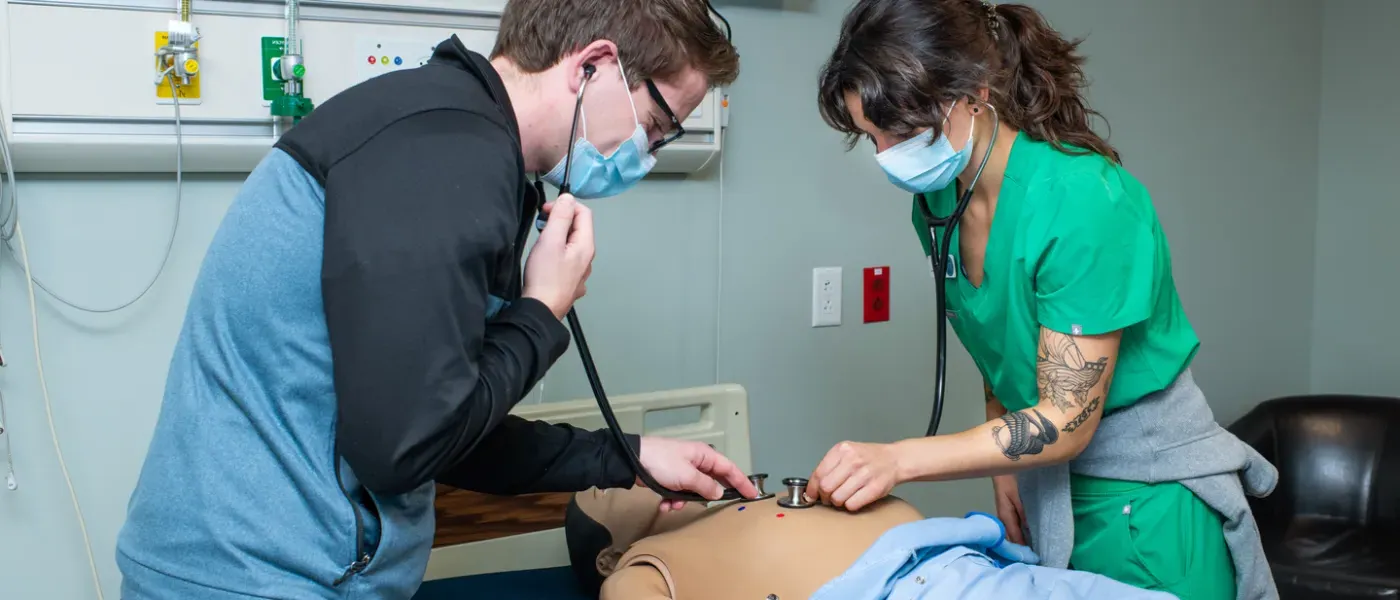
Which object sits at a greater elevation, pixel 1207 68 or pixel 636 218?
pixel 1207 68

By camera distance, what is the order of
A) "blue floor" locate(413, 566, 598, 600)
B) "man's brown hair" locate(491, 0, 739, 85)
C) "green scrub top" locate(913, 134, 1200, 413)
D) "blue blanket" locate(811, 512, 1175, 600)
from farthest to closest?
"blue floor" locate(413, 566, 598, 600)
"green scrub top" locate(913, 134, 1200, 413)
"blue blanket" locate(811, 512, 1175, 600)
"man's brown hair" locate(491, 0, 739, 85)

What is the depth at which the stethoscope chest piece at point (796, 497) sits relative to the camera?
1337 millimetres

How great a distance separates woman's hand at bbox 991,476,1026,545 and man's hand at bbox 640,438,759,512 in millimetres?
466

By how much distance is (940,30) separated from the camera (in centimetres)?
130

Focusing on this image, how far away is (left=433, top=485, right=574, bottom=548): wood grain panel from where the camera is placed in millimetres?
1614

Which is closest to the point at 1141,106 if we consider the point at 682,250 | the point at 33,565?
the point at 682,250

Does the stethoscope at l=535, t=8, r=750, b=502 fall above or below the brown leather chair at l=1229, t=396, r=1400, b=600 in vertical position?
above

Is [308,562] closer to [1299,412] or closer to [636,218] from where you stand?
[636,218]

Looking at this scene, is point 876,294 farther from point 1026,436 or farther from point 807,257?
point 1026,436

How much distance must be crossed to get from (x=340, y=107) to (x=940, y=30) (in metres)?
0.74

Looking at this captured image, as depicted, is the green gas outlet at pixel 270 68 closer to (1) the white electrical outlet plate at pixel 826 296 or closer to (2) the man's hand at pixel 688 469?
(2) the man's hand at pixel 688 469

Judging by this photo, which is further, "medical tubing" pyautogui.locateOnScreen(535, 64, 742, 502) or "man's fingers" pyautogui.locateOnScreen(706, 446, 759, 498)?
"man's fingers" pyautogui.locateOnScreen(706, 446, 759, 498)

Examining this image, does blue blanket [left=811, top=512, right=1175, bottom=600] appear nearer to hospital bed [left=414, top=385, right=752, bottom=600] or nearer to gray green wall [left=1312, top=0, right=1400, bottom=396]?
hospital bed [left=414, top=385, right=752, bottom=600]

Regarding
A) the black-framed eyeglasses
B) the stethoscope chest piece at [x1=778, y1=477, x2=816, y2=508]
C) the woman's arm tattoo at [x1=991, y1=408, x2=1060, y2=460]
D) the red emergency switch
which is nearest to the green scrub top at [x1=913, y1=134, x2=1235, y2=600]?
the woman's arm tattoo at [x1=991, y1=408, x2=1060, y2=460]
